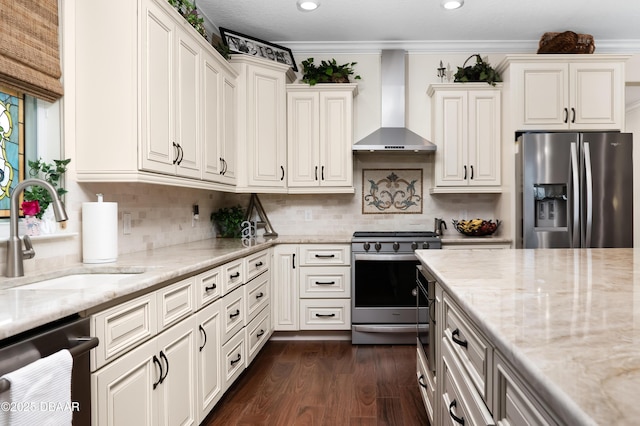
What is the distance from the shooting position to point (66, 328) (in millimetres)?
1151

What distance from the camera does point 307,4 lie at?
3.24 meters

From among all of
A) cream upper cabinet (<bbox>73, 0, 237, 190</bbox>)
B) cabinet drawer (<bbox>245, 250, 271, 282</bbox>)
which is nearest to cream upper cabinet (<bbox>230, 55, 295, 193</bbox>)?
cabinet drawer (<bbox>245, 250, 271, 282</bbox>)

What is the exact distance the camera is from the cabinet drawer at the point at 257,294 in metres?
2.89

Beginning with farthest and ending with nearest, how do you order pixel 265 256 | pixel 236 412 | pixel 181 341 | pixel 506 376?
pixel 265 256
pixel 236 412
pixel 181 341
pixel 506 376

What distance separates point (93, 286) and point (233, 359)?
1293mm

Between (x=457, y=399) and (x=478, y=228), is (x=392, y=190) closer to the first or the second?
(x=478, y=228)

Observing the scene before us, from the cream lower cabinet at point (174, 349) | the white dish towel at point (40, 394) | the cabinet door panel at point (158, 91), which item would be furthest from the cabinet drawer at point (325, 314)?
the white dish towel at point (40, 394)

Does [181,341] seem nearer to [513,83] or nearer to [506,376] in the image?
[506,376]

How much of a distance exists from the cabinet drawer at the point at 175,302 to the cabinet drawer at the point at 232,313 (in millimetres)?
460

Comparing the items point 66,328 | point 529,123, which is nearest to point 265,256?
point 66,328

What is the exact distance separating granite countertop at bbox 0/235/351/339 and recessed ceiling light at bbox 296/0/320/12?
199 centimetres

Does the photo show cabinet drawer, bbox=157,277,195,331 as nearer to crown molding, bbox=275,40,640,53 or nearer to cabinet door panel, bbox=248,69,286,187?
cabinet door panel, bbox=248,69,286,187

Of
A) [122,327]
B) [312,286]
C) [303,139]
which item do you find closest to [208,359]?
[122,327]

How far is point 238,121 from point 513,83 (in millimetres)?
2393
